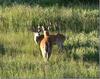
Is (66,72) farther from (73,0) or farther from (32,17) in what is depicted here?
(73,0)

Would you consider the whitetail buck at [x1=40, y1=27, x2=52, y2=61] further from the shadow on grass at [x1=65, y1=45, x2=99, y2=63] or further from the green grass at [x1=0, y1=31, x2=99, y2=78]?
the shadow on grass at [x1=65, y1=45, x2=99, y2=63]

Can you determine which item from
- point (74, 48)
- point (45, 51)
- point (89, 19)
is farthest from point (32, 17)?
point (45, 51)

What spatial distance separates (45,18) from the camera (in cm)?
877

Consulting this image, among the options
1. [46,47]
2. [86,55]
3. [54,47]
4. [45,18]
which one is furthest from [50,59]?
[45,18]

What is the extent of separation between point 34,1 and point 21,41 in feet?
9.76

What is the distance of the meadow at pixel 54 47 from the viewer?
6.50m

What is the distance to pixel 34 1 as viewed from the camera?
10.5 metres

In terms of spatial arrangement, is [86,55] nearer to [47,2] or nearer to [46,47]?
[46,47]

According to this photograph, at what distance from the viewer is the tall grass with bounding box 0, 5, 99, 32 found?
8519 millimetres

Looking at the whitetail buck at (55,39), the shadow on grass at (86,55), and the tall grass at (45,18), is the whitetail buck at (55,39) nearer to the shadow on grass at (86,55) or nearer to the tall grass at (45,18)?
the shadow on grass at (86,55)

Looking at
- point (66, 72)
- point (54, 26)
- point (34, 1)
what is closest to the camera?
point (66, 72)

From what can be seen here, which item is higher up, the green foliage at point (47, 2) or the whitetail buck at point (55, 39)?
the green foliage at point (47, 2)

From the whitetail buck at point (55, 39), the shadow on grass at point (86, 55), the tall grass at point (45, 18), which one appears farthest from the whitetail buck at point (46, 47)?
the tall grass at point (45, 18)

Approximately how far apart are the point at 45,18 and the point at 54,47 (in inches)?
60.4
